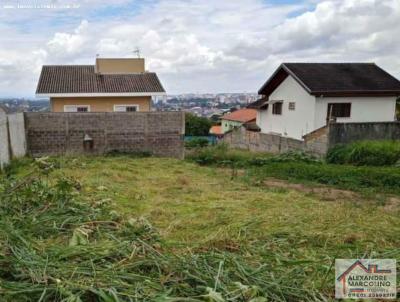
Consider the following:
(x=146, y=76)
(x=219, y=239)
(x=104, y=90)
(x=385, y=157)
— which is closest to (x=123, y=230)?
(x=219, y=239)

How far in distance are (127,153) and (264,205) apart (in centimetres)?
607

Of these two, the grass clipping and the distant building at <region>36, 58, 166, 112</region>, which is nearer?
the grass clipping

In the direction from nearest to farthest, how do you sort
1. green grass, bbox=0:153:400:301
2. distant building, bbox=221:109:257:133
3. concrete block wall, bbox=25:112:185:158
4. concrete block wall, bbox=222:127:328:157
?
green grass, bbox=0:153:400:301
concrete block wall, bbox=25:112:185:158
concrete block wall, bbox=222:127:328:157
distant building, bbox=221:109:257:133

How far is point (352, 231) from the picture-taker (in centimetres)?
430

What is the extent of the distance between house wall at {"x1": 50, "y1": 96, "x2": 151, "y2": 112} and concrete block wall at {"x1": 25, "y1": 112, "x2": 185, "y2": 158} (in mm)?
4549

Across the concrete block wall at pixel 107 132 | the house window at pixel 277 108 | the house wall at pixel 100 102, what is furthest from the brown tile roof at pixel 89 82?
the house window at pixel 277 108

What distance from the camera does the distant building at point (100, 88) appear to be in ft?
48.9

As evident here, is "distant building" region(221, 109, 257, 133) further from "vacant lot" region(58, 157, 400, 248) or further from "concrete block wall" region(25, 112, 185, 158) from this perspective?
"vacant lot" region(58, 157, 400, 248)

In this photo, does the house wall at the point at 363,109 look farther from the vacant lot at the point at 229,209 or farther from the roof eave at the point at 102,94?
the vacant lot at the point at 229,209

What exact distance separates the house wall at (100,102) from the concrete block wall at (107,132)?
14.9 feet

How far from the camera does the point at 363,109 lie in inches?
648

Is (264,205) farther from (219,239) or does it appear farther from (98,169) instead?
(98,169)

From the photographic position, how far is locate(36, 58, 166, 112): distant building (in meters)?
14.9

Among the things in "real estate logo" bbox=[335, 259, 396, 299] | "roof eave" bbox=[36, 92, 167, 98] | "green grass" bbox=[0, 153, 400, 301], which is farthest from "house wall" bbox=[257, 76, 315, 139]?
"real estate logo" bbox=[335, 259, 396, 299]
